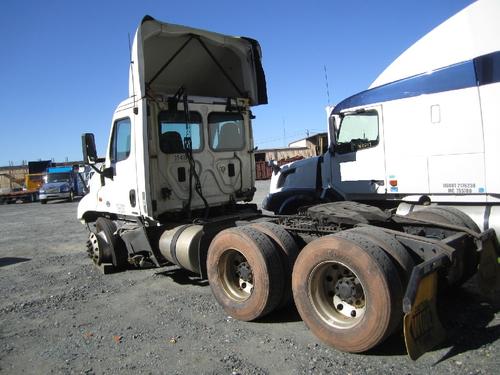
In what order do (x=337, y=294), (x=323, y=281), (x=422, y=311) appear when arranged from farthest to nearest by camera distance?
(x=323, y=281), (x=337, y=294), (x=422, y=311)

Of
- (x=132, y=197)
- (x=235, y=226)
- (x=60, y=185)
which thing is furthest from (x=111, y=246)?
(x=60, y=185)

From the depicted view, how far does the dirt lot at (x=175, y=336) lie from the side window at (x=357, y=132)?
9.14 feet

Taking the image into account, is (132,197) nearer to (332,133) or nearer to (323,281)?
(323,281)

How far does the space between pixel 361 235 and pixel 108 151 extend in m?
4.77

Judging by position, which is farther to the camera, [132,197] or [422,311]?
[132,197]

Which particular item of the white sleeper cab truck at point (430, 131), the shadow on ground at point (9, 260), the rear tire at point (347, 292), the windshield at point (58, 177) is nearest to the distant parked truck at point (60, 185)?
the windshield at point (58, 177)

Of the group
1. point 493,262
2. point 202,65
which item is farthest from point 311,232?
point 202,65

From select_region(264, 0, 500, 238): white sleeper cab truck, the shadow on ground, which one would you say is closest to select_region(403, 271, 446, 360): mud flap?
select_region(264, 0, 500, 238): white sleeper cab truck

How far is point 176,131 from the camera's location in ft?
21.2

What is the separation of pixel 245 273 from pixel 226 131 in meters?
2.94

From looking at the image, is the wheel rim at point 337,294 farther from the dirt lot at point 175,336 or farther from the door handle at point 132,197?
the door handle at point 132,197

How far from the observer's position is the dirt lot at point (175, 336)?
11.9ft

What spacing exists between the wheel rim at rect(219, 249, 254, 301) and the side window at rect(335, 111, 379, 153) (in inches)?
132

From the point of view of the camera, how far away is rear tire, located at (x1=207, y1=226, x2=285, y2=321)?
14.4ft
